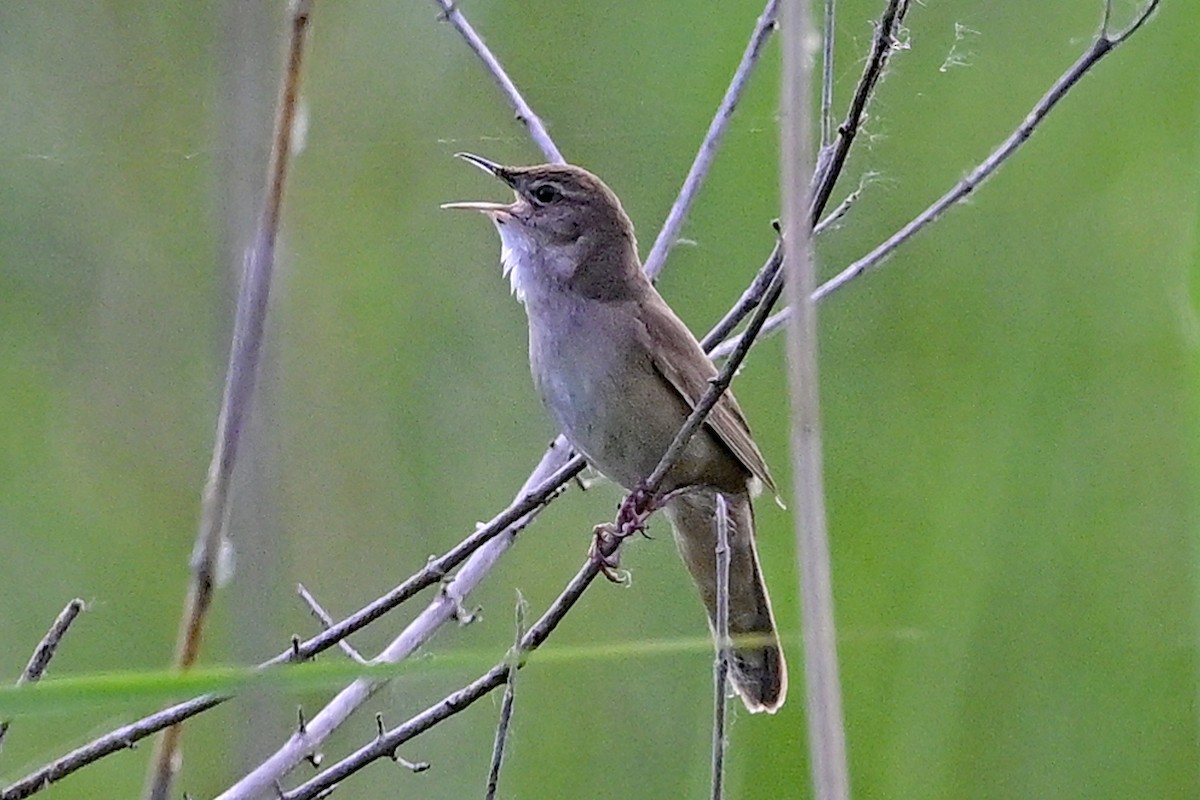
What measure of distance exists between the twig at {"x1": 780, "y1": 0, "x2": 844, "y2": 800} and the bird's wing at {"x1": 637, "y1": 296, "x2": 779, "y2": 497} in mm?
1300

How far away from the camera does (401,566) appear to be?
3.74 metres

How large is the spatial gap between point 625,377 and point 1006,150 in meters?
0.86

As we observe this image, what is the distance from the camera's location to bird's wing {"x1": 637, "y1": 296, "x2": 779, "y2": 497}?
2.73 meters

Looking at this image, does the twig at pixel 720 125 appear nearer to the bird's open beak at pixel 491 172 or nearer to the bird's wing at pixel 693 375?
the bird's wing at pixel 693 375

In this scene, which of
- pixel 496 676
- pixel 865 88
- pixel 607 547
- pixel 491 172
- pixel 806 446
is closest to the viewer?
pixel 806 446

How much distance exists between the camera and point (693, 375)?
2.78 m

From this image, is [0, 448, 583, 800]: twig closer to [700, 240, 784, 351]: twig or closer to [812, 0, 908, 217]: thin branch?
[700, 240, 784, 351]: twig

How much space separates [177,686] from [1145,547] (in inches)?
118

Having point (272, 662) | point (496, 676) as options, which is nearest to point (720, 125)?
point (496, 676)

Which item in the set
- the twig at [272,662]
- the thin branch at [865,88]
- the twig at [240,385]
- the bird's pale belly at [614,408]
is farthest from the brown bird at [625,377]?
the twig at [240,385]

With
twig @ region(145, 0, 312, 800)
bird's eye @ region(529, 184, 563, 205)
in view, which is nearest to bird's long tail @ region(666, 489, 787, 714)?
bird's eye @ region(529, 184, 563, 205)

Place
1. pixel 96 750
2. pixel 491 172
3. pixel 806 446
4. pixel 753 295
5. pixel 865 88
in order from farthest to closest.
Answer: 1. pixel 491 172
2. pixel 753 295
3. pixel 865 88
4. pixel 96 750
5. pixel 806 446

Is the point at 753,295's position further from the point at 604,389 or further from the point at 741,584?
the point at 741,584

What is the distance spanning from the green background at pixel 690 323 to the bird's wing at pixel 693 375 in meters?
0.63
